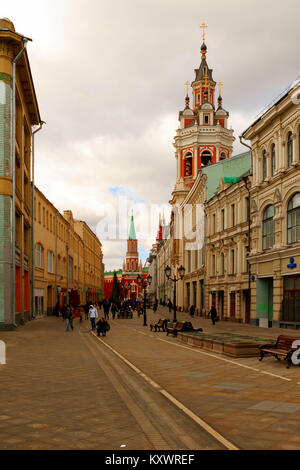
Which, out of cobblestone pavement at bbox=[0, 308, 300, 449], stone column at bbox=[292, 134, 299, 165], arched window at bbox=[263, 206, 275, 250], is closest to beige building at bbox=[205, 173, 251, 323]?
arched window at bbox=[263, 206, 275, 250]

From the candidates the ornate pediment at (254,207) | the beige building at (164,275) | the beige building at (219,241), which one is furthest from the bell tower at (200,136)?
the ornate pediment at (254,207)

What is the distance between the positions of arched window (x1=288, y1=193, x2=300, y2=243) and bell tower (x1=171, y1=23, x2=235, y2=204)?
39443mm

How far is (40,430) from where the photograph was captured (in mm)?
6512

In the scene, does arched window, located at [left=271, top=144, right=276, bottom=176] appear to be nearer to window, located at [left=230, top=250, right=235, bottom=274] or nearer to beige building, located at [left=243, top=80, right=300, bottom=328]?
beige building, located at [left=243, top=80, right=300, bottom=328]

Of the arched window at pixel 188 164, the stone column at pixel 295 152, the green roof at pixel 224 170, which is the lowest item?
the stone column at pixel 295 152

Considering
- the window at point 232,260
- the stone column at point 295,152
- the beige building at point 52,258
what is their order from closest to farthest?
1. the stone column at point 295,152
2. the window at point 232,260
3. the beige building at point 52,258

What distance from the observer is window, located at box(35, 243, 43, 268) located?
133ft

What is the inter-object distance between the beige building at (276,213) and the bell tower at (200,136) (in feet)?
114

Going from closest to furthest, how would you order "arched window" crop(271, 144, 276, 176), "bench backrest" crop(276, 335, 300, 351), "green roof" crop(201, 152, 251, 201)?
1. "bench backrest" crop(276, 335, 300, 351)
2. "arched window" crop(271, 144, 276, 176)
3. "green roof" crop(201, 152, 251, 201)

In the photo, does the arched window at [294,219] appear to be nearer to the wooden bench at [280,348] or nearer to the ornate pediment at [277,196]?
the ornate pediment at [277,196]

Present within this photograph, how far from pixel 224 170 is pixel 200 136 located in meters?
20.8

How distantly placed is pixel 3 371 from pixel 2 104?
1647 cm

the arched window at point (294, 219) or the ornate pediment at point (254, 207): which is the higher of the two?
the ornate pediment at point (254, 207)

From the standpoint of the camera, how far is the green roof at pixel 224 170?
4762 cm
